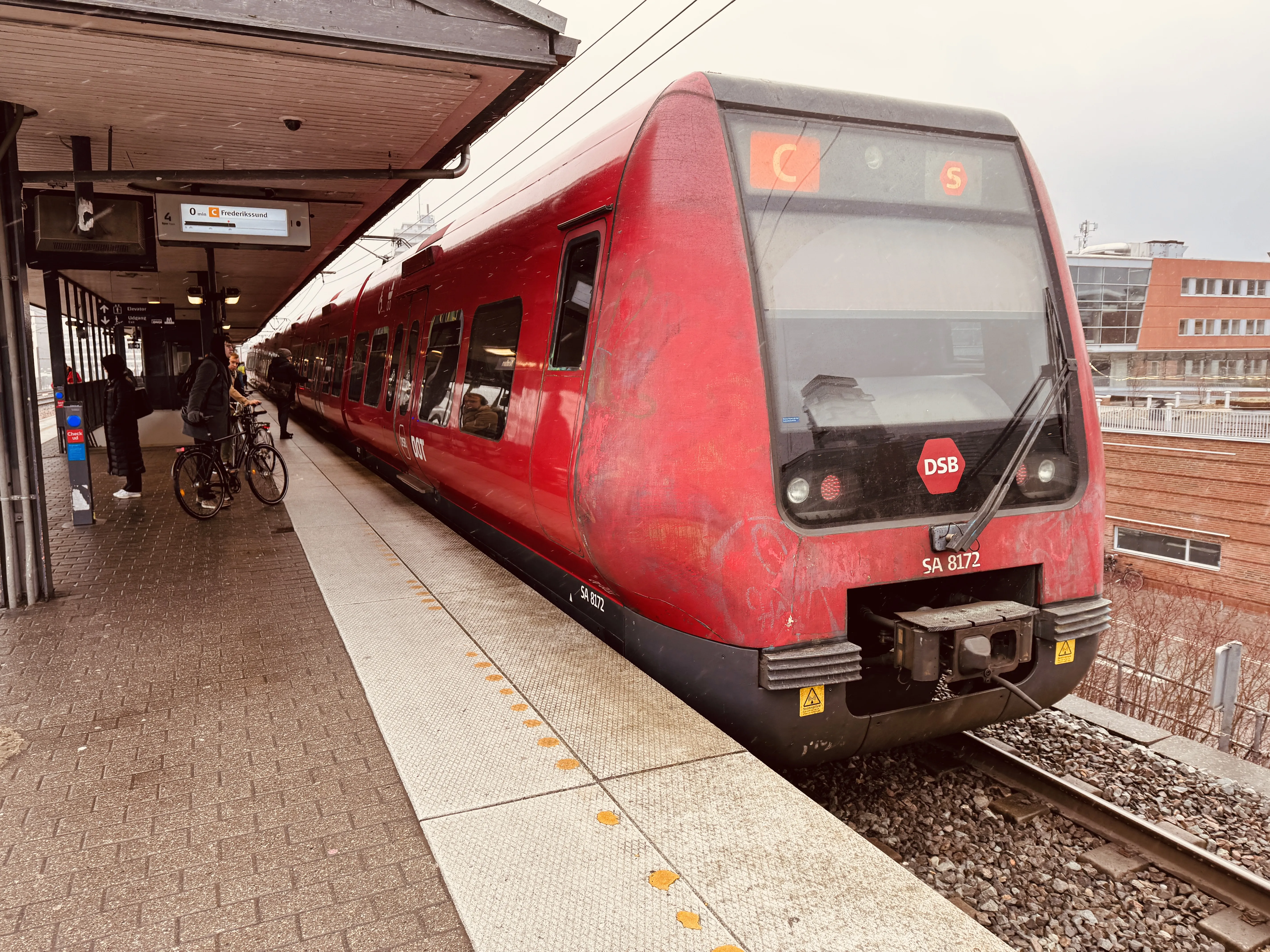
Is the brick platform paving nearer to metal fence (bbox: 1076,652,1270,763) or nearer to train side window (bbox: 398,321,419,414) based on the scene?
train side window (bbox: 398,321,419,414)

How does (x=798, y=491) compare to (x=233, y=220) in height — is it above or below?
below

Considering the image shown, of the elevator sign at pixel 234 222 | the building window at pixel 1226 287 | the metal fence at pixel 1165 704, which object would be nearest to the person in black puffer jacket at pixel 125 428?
the elevator sign at pixel 234 222

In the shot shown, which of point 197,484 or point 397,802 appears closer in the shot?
point 397,802

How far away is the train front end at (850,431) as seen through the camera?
339 cm

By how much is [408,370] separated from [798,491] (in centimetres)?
554

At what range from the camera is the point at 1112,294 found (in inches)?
1726

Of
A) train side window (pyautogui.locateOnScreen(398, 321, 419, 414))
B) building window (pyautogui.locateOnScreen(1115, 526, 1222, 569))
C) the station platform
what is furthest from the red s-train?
building window (pyautogui.locateOnScreen(1115, 526, 1222, 569))

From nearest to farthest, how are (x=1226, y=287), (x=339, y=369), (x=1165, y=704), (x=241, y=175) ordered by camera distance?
(x=241, y=175) < (x=339, y=369) < (x=1165, y=704) < (x=1226, y=287)

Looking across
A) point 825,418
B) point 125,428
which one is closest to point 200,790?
point 825,418

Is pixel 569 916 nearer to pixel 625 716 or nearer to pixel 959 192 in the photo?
pixel 625 716

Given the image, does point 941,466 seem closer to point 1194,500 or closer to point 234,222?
point 234,222

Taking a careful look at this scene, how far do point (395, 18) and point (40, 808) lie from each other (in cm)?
396

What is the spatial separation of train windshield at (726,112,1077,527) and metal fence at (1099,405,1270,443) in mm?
24159

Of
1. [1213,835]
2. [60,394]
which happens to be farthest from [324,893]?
[60,394]
